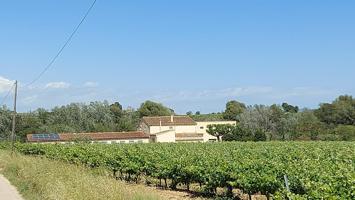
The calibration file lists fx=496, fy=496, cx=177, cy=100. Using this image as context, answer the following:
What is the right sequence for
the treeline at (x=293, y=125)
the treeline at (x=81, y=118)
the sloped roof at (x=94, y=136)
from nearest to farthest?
the treeline at (x=293, y=125) → the sloped roof at (x=94, y=136) → the treeline at (x=81, y=118)

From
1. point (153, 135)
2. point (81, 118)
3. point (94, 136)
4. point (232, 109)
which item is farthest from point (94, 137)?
point (232, 109)

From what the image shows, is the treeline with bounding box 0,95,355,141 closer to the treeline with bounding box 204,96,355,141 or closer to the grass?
the treeline with bounding box 204,96,355,141

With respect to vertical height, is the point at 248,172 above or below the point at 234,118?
below

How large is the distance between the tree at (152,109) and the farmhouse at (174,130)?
76.0ft

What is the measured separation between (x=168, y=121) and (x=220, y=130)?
11960 mm

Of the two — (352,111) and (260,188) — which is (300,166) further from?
(352,111)

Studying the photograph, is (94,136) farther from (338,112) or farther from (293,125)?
(338,112)

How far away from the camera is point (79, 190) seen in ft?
A: 39.6

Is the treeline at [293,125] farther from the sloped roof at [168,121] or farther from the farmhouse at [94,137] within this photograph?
the farmhouse at [94,137]

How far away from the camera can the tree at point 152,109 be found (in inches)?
4929

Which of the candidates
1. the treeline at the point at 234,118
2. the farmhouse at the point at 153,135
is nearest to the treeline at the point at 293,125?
the treeline at the point at 234,118

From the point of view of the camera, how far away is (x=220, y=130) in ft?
294

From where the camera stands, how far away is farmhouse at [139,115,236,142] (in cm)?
8975

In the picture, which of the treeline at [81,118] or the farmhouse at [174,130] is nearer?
the farmhouse at [174,130]
